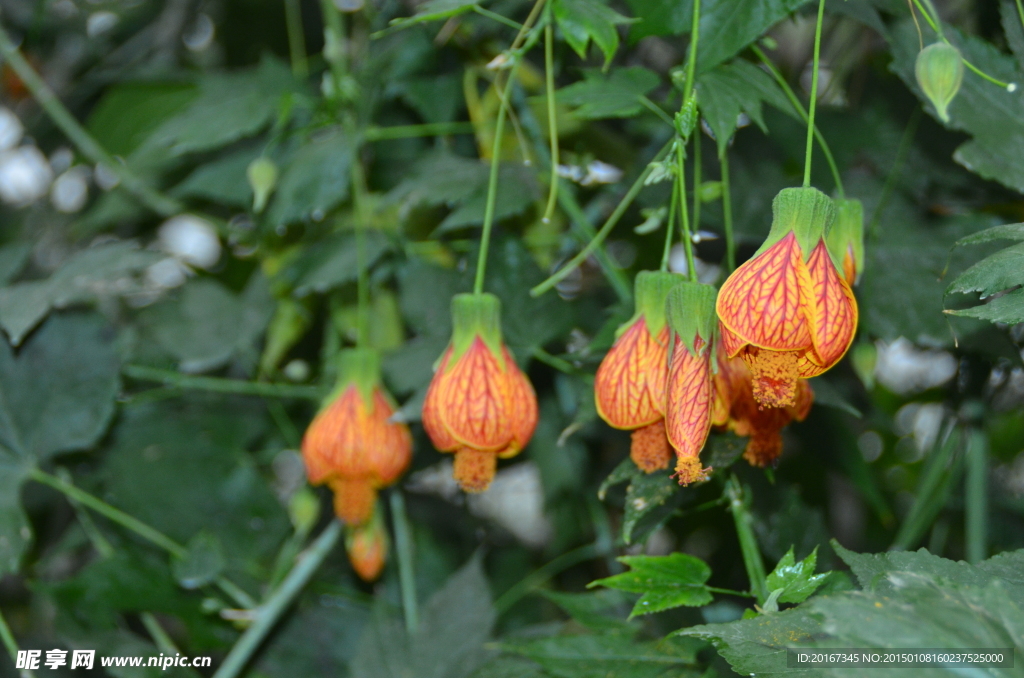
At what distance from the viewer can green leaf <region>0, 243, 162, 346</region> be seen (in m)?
0.71

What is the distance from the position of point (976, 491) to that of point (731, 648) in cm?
48

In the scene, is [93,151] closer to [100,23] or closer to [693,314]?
Answer: [100,23]

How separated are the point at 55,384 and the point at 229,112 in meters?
0.34

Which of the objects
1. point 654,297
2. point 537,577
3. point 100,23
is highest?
point 654,297


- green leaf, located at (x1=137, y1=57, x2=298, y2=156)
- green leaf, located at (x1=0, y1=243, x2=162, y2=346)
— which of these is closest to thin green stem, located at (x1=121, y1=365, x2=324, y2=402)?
green leaf, located at (x1=0, y1=243, x2=162, y2=346)

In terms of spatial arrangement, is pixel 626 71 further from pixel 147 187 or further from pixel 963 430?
pixel 147 187

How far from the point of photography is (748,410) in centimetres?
48

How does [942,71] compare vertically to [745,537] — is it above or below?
above

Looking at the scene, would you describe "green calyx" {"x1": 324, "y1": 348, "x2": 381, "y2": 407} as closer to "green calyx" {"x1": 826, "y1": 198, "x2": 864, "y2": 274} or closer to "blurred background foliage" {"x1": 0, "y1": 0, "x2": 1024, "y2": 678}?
"blurred background foliage" {"x1": 0, "y1": 0, "x2": 1024, "y2": 678}

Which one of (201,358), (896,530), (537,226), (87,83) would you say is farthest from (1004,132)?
(87,83)

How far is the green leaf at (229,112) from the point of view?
0.79 metres

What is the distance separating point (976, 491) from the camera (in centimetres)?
75

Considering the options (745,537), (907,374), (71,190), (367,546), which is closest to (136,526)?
(367,546)

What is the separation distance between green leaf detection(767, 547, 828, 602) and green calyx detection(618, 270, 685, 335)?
157mm
